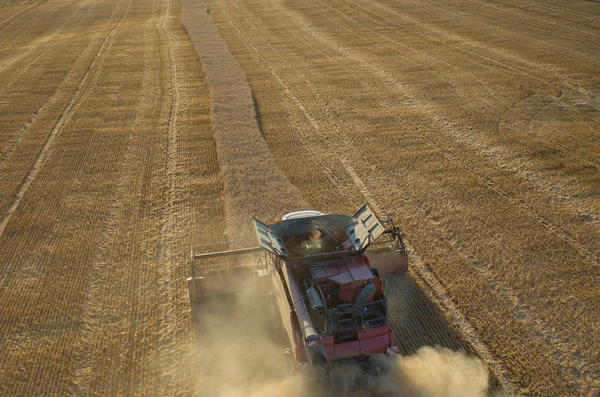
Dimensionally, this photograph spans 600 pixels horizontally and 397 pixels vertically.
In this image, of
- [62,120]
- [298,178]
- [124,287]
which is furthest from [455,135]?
[62,120]

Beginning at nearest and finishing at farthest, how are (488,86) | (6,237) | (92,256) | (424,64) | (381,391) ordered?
(381,391) < (92,256) < (6,237) < (488,86) < (424,64)

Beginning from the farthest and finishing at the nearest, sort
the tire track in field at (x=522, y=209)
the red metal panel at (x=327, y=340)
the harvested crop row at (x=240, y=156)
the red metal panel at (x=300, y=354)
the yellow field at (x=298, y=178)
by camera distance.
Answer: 1. the harvested crop row at (x=240, y=156)
2. the yellow field at (x=298, y=178)
3. the tire track in field at (x=522, y=209)
4. the red metal panel at (x=300, y=354)
5. the red metal panel at (x=327, y=340)

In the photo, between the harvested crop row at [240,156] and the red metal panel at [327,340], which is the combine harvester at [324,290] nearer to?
the red metal panel at [327,340]

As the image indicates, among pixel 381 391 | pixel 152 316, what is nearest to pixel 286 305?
pixel 381 391

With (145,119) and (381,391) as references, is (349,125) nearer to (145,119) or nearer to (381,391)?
(145,119)

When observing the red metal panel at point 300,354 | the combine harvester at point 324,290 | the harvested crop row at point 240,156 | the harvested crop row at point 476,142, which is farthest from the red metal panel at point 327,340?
the harvested crop row at point 240,156

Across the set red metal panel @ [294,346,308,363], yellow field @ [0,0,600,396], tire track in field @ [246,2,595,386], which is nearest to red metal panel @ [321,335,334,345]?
red metal panel @ [294,346,308,363]

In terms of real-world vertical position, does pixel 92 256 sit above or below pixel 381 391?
below
